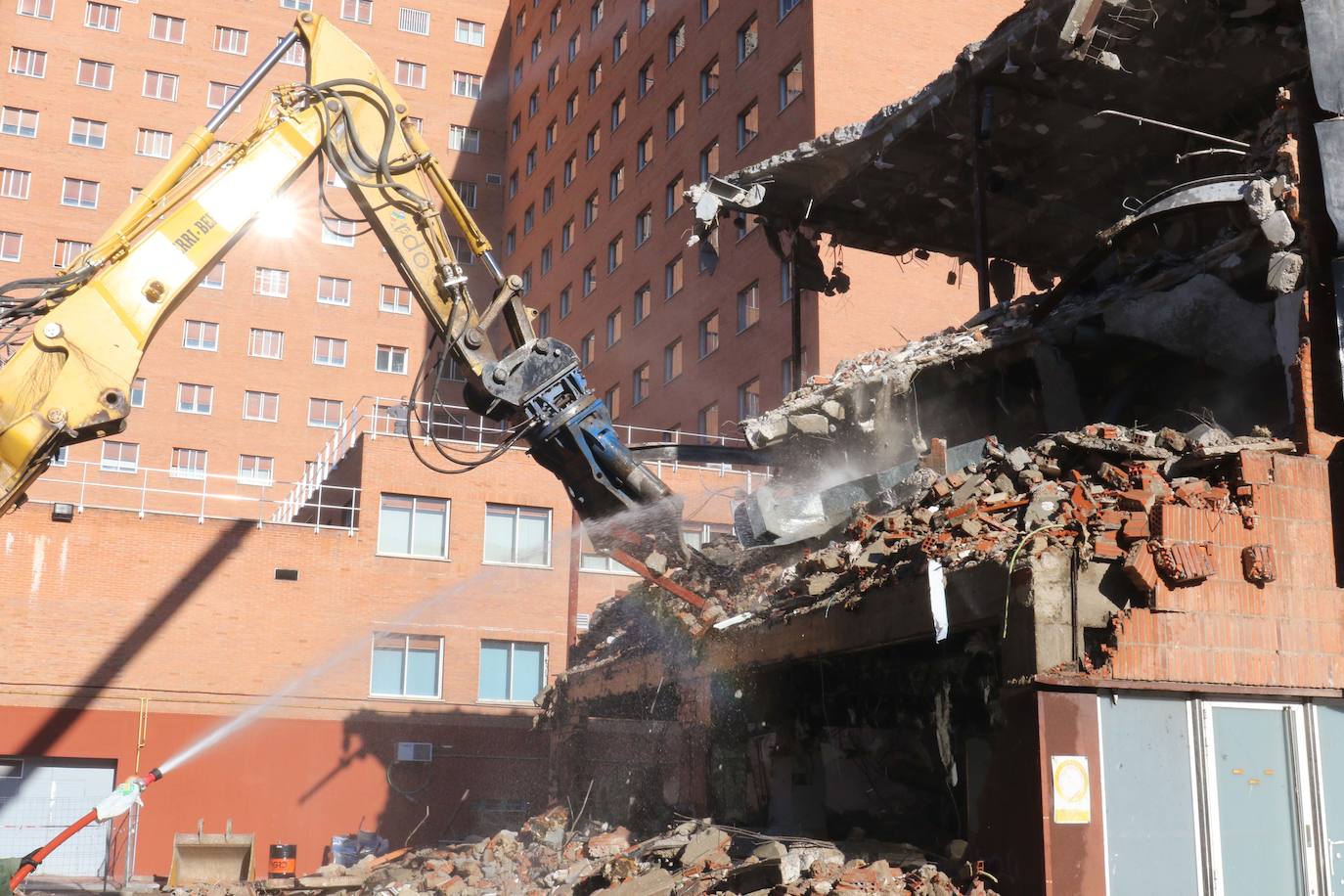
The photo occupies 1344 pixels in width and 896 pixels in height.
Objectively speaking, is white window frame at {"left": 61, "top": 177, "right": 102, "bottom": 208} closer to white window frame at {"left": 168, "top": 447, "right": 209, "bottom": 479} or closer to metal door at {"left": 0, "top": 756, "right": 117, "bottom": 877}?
white window frame at {"left": 168, "top": 447, "right": 209, "bottom": 479}

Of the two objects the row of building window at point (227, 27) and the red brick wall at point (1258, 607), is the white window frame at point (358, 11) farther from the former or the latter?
the red brick wall at point (1258, 607)

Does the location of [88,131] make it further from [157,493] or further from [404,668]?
[404,668]

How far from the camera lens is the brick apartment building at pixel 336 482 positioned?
91.0 ft

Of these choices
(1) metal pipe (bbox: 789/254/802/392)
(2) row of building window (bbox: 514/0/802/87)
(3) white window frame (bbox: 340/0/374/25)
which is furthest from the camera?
(3) white window frame (bbox: 340/0/374/25)

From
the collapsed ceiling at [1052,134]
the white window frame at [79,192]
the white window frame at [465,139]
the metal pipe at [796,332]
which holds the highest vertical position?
the white window frame at [465,139]

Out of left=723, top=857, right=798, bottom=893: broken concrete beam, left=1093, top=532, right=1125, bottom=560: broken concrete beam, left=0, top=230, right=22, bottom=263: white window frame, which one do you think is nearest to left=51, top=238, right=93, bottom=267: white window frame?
left=0, top=230, right=22, bottom=263: white window frame

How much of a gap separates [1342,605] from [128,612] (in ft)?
79.1

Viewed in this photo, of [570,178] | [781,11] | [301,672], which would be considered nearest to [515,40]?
[570,178]

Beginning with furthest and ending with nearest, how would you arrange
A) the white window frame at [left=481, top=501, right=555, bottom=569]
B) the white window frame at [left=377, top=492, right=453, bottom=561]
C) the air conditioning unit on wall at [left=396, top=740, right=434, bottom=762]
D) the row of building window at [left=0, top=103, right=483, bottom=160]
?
1. the row of building window at [left=0, top=103, right=483, bottom=160]
2. the white window frame at [left=481, top=501, right=555, bottom=569]
3. the white window frame at [left=377, top=492, right=453, bottom=561]
4. the air conditioning unit on wall at [left=396, top=740, right=434, bottom=762]

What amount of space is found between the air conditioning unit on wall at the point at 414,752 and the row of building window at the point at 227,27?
38.7 metres

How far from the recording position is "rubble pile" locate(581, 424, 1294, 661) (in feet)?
34.4

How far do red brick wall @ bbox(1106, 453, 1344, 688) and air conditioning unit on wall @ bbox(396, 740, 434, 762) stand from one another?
21.3 metres

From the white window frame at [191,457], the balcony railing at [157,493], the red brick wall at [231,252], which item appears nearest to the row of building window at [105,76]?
the red brick wall at [231,252]

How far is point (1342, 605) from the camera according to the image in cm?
1099
